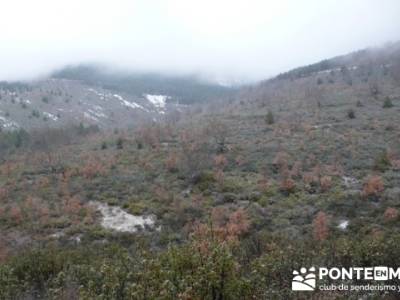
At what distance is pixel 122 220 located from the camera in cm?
3378

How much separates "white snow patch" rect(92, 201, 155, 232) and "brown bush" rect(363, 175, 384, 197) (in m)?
14.8

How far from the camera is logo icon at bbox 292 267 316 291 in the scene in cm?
1188

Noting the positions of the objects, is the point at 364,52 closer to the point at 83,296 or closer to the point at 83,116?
the point at 83,116

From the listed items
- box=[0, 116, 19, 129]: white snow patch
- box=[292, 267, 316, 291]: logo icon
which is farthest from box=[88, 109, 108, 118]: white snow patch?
box=[292, 267, 316, 291]: logo icon

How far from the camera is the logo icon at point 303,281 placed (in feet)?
39.0

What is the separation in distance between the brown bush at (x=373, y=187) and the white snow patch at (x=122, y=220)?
14.8m

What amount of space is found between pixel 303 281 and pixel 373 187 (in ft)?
77.7

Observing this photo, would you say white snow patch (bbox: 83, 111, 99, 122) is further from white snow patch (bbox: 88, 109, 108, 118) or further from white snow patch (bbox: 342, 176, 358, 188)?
white snow patch (bbox: 342, 176, 358, 188)

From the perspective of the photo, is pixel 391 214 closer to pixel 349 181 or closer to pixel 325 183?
pixel 325 183

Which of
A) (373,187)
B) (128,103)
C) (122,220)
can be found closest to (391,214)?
(373,187)

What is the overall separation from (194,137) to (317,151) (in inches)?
659

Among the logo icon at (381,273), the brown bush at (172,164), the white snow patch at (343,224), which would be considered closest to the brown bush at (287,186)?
the white snow patch at (343,224)

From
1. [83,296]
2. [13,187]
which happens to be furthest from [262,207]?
[83,296]

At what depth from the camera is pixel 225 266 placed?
9.92m
